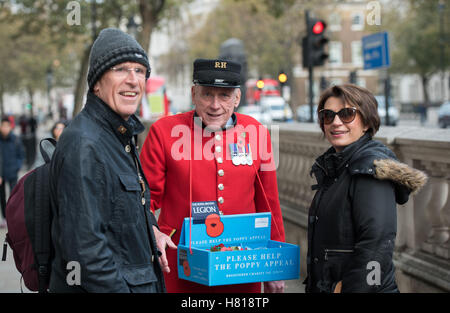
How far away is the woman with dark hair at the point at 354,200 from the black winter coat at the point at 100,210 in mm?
780

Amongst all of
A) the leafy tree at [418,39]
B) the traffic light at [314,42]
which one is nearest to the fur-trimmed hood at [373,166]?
the traffic light at [314,42]

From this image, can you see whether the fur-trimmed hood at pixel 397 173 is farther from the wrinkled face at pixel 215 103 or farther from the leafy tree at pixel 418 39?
the leafy tree at pixel 418 39

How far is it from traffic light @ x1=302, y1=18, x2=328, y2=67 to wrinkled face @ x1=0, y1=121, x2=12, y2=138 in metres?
5.62

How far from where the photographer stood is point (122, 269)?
268cm

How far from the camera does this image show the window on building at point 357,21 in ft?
232

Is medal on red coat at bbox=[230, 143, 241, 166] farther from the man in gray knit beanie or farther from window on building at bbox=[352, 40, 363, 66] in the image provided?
window on building at bbox=[352, 40, 363, 66]

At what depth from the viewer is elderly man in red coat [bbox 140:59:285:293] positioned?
384cm

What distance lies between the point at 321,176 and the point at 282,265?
0.47 m

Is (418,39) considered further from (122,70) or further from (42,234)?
(42,234)

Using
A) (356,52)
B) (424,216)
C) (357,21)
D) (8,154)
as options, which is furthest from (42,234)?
(356,52)
